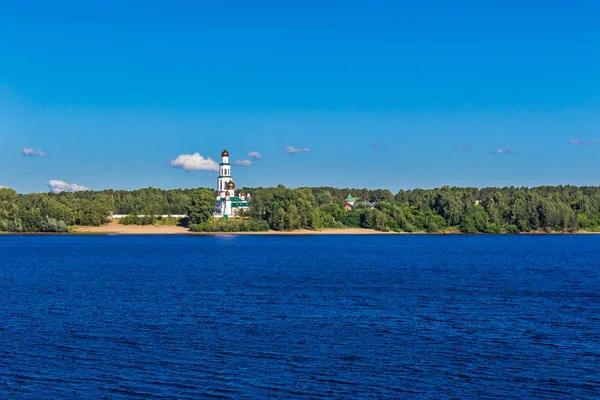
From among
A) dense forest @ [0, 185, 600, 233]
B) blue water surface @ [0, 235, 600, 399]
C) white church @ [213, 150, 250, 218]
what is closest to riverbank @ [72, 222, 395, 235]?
dense forest @ [0, 185, 600, 233]

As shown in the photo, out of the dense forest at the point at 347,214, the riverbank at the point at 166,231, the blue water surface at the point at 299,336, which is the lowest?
the blue water surface at the point at 299,336

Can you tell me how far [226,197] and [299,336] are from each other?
408ft

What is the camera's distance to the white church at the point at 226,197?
15462cm

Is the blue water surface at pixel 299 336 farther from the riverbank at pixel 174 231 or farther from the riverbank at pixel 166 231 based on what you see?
the riverbank at pixel 174 231

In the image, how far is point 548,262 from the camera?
74438mm

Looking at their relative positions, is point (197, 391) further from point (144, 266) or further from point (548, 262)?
point (548, 262)

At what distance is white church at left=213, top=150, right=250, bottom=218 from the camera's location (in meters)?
155

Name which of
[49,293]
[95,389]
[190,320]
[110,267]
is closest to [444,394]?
[95,389]

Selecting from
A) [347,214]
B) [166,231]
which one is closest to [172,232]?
[166,231]

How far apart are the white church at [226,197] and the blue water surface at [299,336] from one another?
96042mm

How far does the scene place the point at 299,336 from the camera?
3119 cm

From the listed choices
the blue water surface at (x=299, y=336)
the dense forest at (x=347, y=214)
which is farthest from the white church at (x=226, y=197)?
the blue water surface at (x=299, y=336)

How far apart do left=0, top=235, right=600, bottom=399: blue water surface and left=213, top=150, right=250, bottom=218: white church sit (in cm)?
9604

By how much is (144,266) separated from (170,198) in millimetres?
128237
